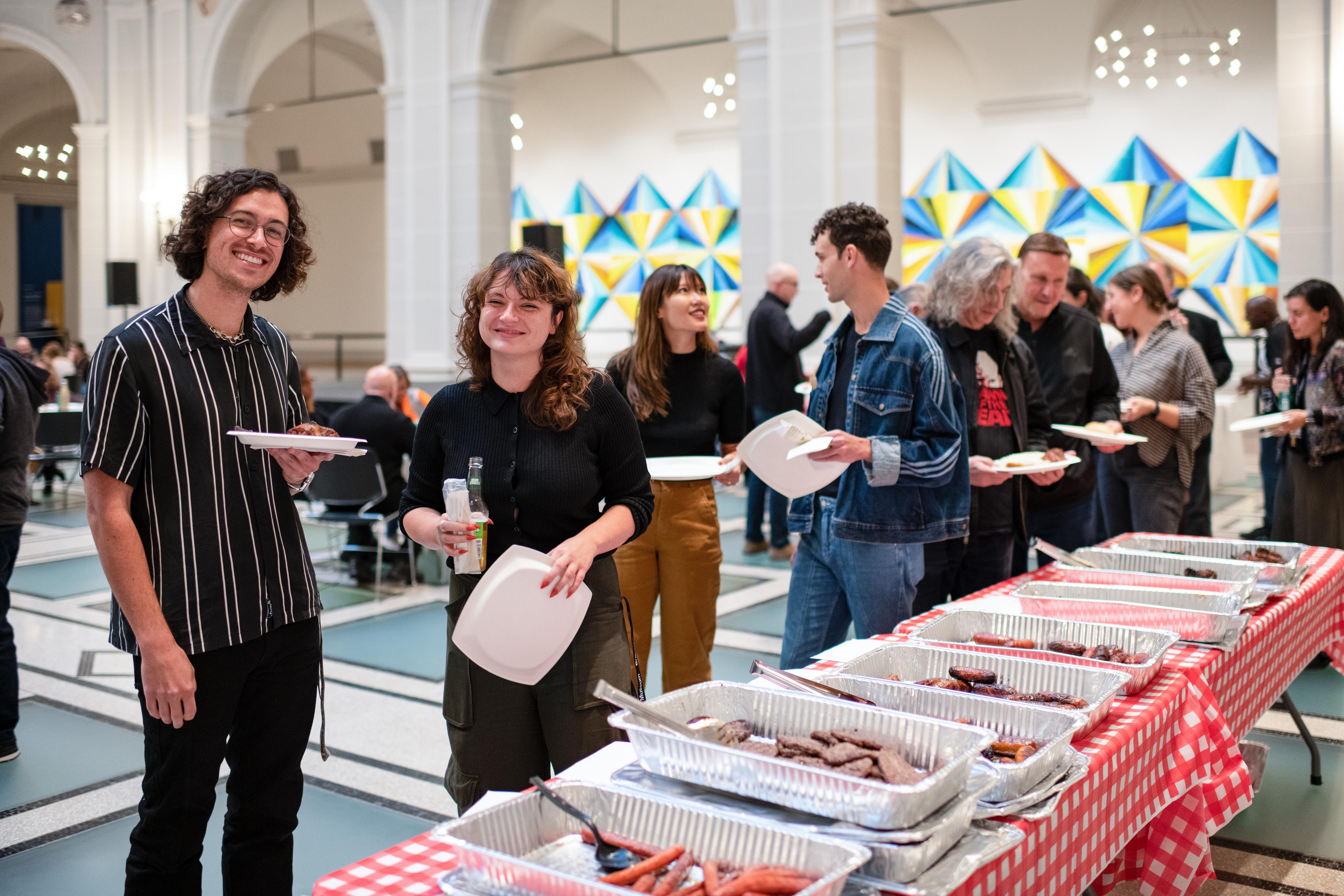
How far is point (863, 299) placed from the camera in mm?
3012

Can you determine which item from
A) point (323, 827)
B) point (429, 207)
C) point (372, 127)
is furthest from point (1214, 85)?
point (372, 127)

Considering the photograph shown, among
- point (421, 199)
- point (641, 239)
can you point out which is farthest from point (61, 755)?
point (641, 239)

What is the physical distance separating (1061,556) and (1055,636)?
2.55ft

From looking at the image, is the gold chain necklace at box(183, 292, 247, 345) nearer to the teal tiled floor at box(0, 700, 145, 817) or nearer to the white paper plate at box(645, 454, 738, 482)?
the white paper plate at box(645, 454, 738, 482)

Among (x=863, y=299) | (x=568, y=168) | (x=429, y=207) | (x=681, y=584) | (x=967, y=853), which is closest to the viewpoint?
(x=967, y=853)

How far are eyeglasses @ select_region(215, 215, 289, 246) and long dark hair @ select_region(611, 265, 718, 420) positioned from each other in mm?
1716

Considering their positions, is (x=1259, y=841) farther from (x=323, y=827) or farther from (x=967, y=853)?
(x=323, y=827)

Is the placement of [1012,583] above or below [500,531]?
below

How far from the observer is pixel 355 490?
668 cm

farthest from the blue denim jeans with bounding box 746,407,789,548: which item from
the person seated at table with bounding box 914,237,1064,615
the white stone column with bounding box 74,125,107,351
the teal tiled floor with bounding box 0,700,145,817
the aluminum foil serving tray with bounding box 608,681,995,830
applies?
the white stone column with bounding box 74,125,107,351

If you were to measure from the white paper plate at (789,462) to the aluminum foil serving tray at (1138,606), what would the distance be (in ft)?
1.90

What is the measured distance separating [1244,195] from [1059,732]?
12.5 metres

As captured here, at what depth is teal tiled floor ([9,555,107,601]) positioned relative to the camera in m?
6.73

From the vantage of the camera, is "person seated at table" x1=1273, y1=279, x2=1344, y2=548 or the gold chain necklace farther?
"person seated at table" x1=1273, y1=279, x2=1344, y2=548
